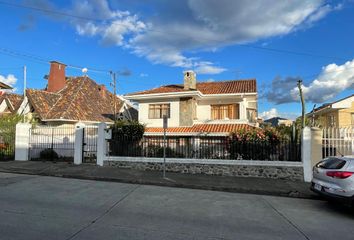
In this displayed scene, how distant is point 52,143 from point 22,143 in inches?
69.9

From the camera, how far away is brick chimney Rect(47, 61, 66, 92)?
3000 cm

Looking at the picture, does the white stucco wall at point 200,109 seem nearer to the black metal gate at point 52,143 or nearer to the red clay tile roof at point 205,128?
the red clay tile roof at point 205,128

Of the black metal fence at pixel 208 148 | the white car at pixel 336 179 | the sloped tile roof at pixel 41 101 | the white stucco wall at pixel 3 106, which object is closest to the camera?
the white car at pixel 336 179

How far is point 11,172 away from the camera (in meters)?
13.9

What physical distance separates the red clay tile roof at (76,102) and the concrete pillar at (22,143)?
499 cm

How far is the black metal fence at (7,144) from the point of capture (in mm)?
18203

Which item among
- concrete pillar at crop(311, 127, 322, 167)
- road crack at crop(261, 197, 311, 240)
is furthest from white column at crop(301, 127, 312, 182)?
road crack at crop(261, 197, 311, 240)

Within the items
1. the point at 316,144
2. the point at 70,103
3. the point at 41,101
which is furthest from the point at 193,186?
the point at 41,101

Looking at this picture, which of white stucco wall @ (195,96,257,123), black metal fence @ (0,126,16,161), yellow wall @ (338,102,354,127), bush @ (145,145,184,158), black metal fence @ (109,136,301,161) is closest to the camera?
black metal fence @ (109,136,301,161)

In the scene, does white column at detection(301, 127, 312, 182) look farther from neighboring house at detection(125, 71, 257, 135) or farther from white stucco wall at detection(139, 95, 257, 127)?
white stucco wall at detection(139, 95, 257, 127)

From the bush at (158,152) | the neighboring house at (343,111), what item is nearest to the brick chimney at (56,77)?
the bush at (158,152)

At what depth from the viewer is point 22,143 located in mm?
17734

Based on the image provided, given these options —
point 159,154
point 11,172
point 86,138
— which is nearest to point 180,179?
point 159,154

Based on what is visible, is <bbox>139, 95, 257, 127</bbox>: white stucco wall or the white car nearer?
the white car
